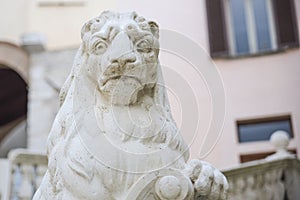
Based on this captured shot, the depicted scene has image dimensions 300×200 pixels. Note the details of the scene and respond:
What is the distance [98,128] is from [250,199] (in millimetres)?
3421

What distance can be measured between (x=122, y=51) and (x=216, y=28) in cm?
834

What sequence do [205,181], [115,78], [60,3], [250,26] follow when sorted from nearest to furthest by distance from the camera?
[205,181]
[115,78]
[250,26]
[60,3]

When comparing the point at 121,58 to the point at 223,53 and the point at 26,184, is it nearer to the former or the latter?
the point at 26,184

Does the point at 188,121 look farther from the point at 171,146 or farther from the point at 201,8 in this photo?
the point at 201,8

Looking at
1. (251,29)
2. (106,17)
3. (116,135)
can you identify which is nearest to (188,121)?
(116,135)

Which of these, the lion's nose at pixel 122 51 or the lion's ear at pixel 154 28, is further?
the lion's ear at pixel 154 28

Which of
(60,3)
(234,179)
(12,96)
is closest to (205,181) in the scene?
(234,179)

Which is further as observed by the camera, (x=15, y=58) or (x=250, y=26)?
(x=15, y=58)

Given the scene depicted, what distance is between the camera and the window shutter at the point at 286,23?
10758 millimetres

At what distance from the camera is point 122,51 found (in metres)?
2.98

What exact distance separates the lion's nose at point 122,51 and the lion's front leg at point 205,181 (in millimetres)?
557

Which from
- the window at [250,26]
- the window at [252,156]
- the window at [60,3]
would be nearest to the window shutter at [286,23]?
the window at [250,26]

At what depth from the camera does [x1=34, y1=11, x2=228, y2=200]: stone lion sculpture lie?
2822mm

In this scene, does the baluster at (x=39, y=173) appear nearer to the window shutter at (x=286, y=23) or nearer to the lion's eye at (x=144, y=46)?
the lion's eye at (x=144, y=46)
